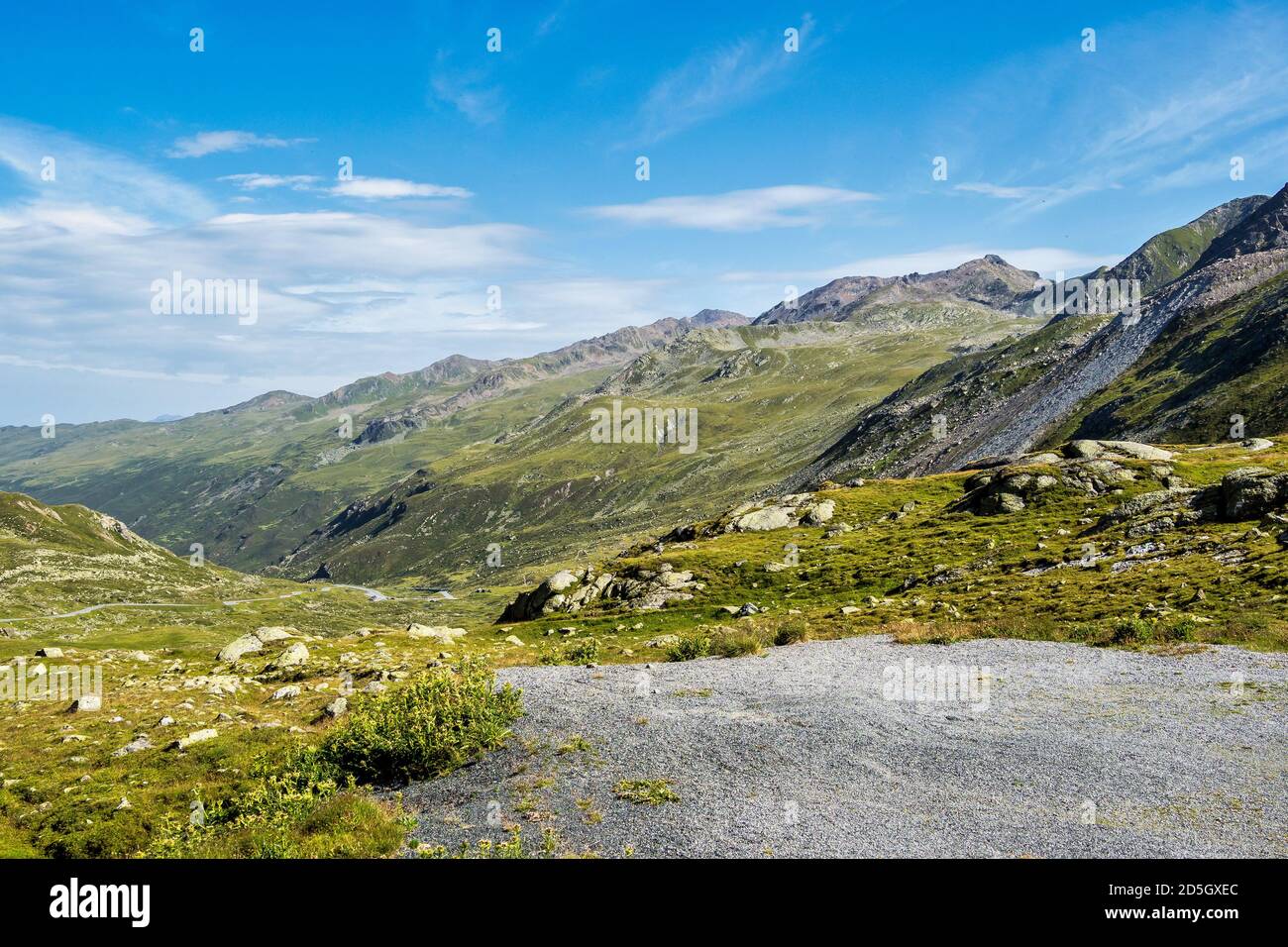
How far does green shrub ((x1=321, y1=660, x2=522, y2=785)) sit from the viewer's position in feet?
63.1

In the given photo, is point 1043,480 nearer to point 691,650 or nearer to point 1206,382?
point 691,650

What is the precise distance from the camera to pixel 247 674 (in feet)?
131

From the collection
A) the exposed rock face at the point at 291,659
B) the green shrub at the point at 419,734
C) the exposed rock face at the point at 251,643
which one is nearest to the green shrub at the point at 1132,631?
the green shrub at the point at 419,734

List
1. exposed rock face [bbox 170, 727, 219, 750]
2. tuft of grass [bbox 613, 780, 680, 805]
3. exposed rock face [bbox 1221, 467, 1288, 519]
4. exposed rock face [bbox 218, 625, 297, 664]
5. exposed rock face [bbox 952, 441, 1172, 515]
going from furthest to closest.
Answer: exposed rock face [bbox 952, 441, 1172, 515] < exposed rock face [bbox 218, 625, 297, 664] < exposed rock face [bbox 1221, 467, 1288, 519] < exposed rock face [bbox 170, 727, 219, 750] < tuft of grass [bbox 613, 780, 680, 805]

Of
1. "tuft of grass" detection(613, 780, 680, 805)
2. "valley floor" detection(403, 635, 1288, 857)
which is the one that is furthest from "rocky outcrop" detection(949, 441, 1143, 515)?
"tuft of grass" detection(613, 780, 680, 805)

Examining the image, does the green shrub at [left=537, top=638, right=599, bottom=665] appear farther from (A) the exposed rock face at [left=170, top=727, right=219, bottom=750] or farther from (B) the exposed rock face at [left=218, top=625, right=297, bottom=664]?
(B) the exposed rock face at [left=218, top=625, right=297, bottom=664]

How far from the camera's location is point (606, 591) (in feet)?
203

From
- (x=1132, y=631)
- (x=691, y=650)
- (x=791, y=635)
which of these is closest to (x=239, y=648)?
(x=691, y=650)

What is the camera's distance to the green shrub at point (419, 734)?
1922 centimetres

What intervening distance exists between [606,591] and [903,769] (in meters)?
45.1

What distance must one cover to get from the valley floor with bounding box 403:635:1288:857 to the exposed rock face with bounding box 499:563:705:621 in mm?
29250

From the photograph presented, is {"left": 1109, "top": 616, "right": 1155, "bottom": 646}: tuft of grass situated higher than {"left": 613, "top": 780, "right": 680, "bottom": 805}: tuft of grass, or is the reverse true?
{"left": 1109, "top": 616, "right": 1155, "bottom": 646}: tuft of grass

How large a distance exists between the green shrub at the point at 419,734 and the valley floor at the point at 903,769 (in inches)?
27.1

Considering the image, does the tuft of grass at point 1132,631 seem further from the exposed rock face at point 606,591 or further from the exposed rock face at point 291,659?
the exposed rock face at point 291,659
